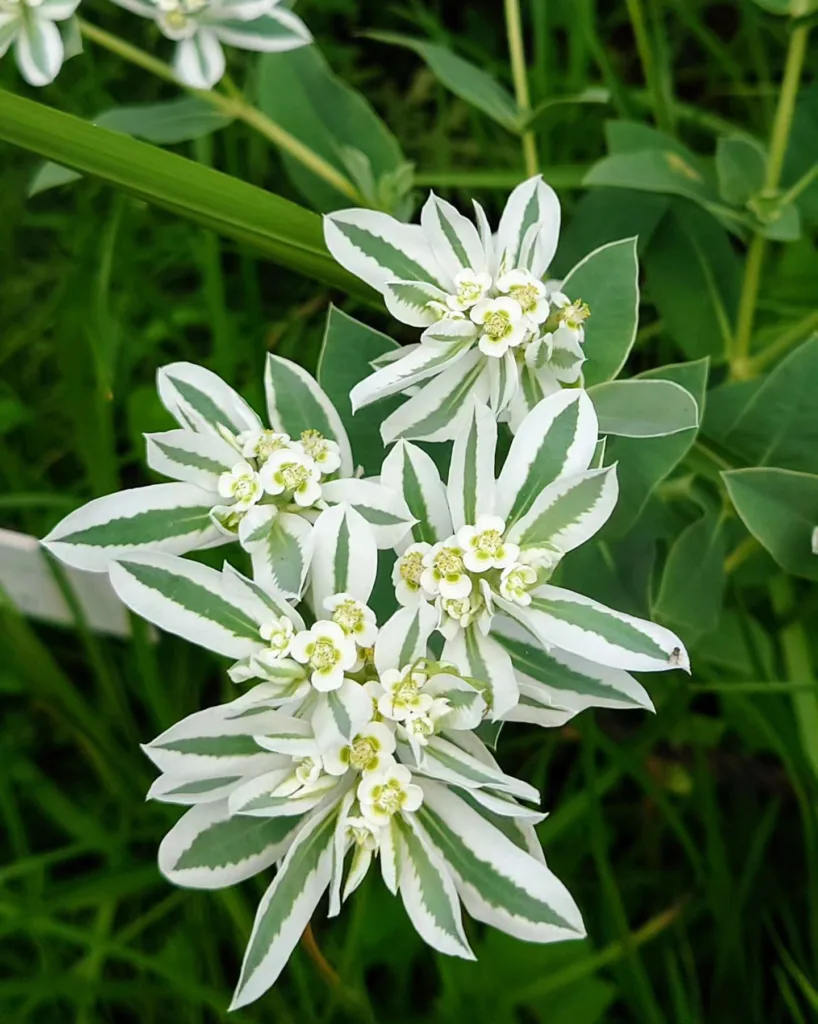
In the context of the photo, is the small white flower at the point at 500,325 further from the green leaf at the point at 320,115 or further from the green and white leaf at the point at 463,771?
the green leaf at the point at 320,115

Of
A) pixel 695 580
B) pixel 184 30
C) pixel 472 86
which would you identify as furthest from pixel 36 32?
pixel 695 580

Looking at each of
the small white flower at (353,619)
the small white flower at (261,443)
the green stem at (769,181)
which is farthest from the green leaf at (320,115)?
the small white flower at (353,619)

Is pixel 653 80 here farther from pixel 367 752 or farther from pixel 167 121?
pixel 367 752

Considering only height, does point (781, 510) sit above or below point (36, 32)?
below

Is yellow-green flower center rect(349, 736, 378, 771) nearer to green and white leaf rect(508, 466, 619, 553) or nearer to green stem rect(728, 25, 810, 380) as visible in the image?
green and white leaf rect(508, 466, 619, 553)

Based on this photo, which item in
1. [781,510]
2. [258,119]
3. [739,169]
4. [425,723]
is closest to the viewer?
[425,723]

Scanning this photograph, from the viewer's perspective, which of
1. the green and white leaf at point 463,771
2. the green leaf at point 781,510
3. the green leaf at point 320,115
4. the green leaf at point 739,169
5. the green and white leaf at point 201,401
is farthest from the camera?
the green leaf at point 320,115
